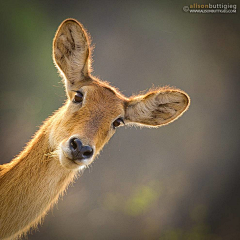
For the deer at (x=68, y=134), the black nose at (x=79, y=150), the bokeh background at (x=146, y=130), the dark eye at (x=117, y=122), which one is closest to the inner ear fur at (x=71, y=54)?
the deer at (x=68, y=134)

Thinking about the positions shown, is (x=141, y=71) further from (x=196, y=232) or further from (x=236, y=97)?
(x=196, y=232)

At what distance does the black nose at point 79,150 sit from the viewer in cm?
264

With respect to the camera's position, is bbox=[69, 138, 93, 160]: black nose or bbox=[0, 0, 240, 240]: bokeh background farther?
bbox=[0, 0, 240, 240]: bokeh background

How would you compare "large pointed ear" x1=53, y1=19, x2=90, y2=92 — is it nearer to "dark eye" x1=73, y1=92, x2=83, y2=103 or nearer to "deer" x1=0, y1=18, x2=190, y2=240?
"deer" x1=0, y1=18, x2=190, y2=240

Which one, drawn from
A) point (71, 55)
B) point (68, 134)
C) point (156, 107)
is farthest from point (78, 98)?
point (156, 107)

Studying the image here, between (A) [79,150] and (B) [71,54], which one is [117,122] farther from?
(B) [71,54]

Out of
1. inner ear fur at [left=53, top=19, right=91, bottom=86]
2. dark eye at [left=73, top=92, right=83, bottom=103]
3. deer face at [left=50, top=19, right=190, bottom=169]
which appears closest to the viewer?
deer face at [left=50, top=19, right=190, bottom=169]

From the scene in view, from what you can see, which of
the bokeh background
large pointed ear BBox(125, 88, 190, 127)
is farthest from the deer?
the bokeh background

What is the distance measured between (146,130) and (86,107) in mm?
4580

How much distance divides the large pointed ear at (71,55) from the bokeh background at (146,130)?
322 centimetres

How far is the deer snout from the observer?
2643 mm

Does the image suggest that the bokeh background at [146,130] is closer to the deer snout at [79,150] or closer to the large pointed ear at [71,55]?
the large pointed ear at [71,55]

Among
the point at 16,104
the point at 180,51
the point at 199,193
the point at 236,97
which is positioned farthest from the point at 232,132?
the point at 16,104

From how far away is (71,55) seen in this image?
3.37 meters
